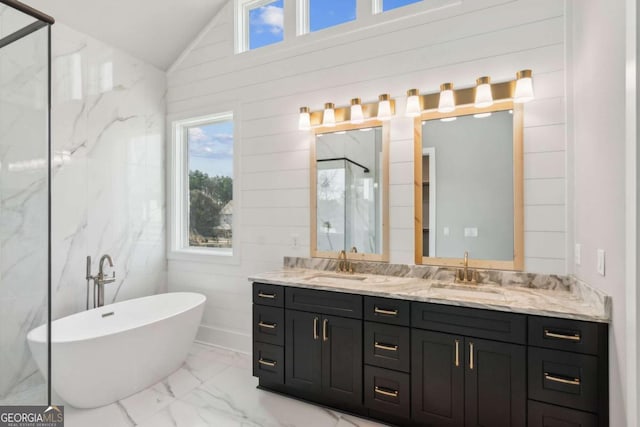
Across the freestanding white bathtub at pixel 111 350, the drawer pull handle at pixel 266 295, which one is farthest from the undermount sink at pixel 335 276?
the freestanding white bathtub at pixel 111 350

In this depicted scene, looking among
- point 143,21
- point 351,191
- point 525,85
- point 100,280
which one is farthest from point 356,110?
point 100,280

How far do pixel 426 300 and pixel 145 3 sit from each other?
135 inches

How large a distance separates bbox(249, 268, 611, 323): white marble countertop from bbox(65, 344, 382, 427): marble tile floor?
→ 2.81 feet

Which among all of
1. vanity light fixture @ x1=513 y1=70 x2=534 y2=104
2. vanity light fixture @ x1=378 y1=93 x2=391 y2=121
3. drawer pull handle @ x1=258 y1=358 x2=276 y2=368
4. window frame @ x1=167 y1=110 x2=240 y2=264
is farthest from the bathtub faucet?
vanity light fixture @ x1=513 y1=70 x2=534 y2=104

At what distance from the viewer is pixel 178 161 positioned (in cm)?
387

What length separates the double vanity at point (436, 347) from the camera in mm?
1685

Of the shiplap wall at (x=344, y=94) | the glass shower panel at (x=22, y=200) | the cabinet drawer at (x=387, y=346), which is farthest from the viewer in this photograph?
the shiplap wall at (x=344, y=94)

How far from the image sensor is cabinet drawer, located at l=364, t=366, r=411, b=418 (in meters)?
2.08

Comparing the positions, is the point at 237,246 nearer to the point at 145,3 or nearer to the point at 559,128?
the point at 145,3

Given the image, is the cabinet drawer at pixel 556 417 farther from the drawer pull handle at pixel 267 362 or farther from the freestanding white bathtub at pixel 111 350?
the freestanding white bathtub at pixel 111 350

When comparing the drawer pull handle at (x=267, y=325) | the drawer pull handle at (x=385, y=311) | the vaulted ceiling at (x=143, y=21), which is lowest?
the drawer pull handle at (x=267, y=325)

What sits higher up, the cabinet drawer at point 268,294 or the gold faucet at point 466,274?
the gold faucet at point 466,274

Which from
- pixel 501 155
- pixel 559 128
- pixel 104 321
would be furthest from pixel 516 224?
pixel 104 321

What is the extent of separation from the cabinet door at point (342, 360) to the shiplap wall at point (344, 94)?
0.70m
